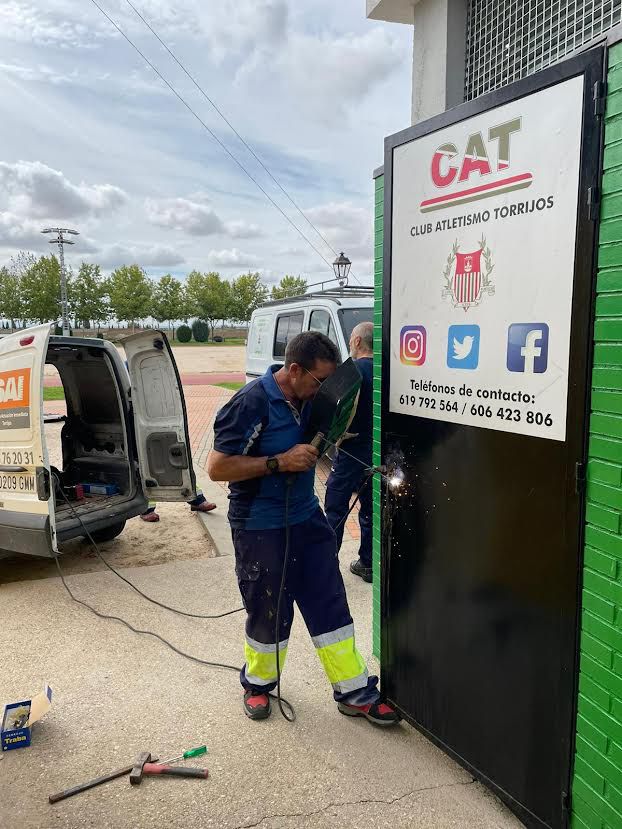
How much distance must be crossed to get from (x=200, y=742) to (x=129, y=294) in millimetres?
57862

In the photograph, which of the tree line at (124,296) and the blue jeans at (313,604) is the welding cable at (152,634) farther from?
the tree line at (124,296)

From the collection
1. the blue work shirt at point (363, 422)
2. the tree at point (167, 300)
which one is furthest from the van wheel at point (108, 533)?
the tree at point (167, 300)

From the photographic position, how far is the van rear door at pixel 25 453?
4125 mm

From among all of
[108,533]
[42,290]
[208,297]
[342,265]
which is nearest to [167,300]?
[208,297]

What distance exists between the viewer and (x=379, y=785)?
2.45 meters

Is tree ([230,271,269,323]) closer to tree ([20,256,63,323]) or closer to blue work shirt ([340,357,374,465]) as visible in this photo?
tree ([20,256,63,323])

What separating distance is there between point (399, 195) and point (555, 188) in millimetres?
827

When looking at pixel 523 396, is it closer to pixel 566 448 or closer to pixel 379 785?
pixel 566 448

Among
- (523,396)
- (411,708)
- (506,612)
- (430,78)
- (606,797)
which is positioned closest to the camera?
(606,797)

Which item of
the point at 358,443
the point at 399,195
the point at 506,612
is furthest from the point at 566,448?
the point at 358,443

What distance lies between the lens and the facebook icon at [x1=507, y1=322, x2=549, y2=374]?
2004mm

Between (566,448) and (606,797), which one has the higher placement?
(566,448)

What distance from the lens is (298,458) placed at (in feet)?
8.55

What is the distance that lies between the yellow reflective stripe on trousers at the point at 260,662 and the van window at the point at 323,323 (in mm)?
5457
